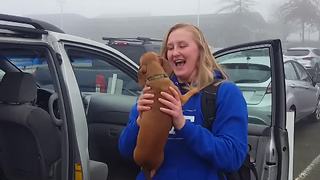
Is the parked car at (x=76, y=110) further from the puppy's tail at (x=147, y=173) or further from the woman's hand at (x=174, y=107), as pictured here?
the woman's hand at (x=174, y=107)

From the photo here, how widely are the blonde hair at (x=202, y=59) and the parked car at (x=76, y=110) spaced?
28.3 inches

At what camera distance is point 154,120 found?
1.81m

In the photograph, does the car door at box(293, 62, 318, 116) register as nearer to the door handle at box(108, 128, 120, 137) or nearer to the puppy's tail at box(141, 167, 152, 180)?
the door handle at box(108, 128, 120, 137)

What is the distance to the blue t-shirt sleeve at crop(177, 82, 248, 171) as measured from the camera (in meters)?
1.83

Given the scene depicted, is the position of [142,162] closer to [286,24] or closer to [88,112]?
[88,112]

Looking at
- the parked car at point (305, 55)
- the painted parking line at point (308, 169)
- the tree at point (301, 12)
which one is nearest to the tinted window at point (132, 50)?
the painted parking line at point (308, 169)

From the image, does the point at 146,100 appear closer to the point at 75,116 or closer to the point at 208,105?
the point at 208,105

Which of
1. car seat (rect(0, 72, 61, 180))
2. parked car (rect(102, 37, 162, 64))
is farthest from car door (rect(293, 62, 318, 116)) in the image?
car seat (rect(0, 72, 61, 180))

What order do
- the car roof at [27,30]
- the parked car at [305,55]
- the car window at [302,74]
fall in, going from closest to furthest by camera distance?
the car roof at [27,30]
the car window at [302,74]
the parked car at [305,55]

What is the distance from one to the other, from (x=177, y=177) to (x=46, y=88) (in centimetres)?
196

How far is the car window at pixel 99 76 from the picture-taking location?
298 centimetres

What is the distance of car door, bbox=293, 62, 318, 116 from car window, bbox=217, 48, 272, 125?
4.11 meters

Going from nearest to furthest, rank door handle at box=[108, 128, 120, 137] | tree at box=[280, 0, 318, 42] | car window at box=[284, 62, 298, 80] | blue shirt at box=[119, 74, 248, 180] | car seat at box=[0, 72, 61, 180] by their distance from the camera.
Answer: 1. blue shirt at box=[119, 74, 248, 180]
2. car seat at box=[0, 72, 61, 180]
3. door handle at box=[108, 128, 120, 137]
4. car window at box=[284, 62, 298, 80]
5. tree at box=[280, 0, 318, 42]

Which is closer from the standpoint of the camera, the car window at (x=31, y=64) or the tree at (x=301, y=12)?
the car window at (x=31, y=64)
